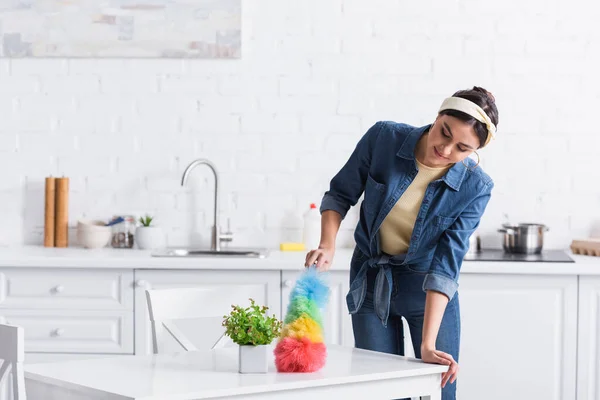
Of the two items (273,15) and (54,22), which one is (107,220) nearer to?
(54,22)

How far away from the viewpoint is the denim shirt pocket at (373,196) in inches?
105

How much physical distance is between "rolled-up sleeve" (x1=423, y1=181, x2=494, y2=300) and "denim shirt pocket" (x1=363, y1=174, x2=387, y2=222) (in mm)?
216

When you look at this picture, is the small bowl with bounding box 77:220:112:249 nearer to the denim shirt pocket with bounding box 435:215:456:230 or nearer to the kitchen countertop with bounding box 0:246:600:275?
the kitchen countertop with bounding box 0:246:600:275

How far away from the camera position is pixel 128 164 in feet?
14.3

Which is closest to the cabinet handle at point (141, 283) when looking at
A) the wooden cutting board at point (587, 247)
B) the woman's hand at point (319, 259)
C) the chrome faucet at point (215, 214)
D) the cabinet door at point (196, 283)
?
the cabinet door at point (196, 283)

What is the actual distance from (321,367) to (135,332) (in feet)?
5.79

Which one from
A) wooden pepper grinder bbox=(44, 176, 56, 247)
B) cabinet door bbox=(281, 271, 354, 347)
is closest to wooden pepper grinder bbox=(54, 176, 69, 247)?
wooden pepper grinder bbox=(44, 176, 56, 247)

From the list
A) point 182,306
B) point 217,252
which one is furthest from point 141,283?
point 182,306

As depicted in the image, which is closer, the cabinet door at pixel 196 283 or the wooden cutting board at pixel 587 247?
the cabinet door at pixel 196 283

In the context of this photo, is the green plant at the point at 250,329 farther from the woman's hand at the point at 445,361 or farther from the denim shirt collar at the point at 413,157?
the denim shirt collar at the point at 413,157

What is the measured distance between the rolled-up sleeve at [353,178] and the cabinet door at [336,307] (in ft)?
3.44

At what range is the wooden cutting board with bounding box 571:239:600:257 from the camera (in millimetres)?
4000

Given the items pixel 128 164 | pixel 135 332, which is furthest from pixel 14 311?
pixel 128 164

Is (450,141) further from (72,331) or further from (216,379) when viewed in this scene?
(72,331)
